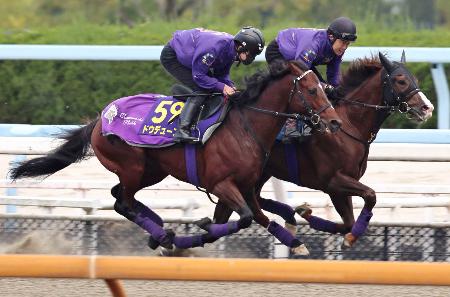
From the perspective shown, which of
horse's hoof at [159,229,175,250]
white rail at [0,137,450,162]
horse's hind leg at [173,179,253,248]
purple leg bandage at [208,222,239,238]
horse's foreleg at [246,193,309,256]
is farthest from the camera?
white rail at [0,137,450,162]

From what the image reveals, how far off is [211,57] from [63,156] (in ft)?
4.25

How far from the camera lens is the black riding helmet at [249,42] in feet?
20.7

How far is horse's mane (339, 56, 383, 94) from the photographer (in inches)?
269

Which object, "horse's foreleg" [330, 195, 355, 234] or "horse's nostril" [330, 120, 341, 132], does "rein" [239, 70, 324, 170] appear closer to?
"horse's nostril" [330, 120, 341, 132]

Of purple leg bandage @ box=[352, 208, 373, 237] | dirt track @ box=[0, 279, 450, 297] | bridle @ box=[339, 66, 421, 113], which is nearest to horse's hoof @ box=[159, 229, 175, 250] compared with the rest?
dirt track @ box=[0, 279, 450, 297]

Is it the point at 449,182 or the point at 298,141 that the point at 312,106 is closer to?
the point at 298,141

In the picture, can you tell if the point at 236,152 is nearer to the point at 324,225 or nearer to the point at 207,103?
the point at 207,103

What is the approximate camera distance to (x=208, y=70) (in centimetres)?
652

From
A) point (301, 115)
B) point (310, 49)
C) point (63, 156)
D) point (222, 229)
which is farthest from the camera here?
point (63, 156)

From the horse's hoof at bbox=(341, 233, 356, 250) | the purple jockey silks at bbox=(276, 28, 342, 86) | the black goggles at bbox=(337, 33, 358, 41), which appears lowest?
the horse's hoof at bbox=(341, 233, 356, 250)

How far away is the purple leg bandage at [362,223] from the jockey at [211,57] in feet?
3.42

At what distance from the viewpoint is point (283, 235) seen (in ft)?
21.1

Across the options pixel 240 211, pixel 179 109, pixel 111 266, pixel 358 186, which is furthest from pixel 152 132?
pixel 111 266

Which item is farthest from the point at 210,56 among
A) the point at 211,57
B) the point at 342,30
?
the point at 342,30
